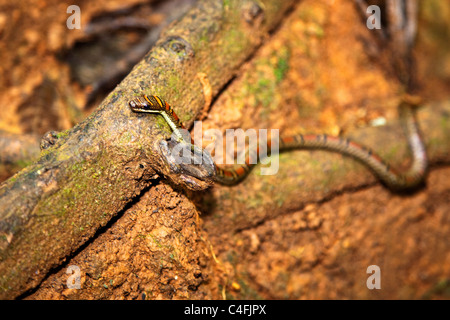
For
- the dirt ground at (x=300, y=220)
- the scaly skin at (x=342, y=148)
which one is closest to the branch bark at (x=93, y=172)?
the scaly skin at (x=342, y=148)

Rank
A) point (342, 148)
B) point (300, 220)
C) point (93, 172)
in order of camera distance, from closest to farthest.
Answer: point (93, 172), point (300, 220), point (342, 148)

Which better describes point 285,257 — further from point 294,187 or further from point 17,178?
point 17,178

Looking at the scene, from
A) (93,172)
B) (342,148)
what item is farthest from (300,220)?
(93,172)

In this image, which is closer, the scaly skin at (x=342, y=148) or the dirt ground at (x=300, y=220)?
the scaly skin at (x=342, y=148)

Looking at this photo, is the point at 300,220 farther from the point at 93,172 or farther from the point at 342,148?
the point at 93,172

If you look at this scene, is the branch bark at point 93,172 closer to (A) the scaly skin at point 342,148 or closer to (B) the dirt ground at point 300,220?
(A) the scaly skin at point 342,148

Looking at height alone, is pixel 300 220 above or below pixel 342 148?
below
